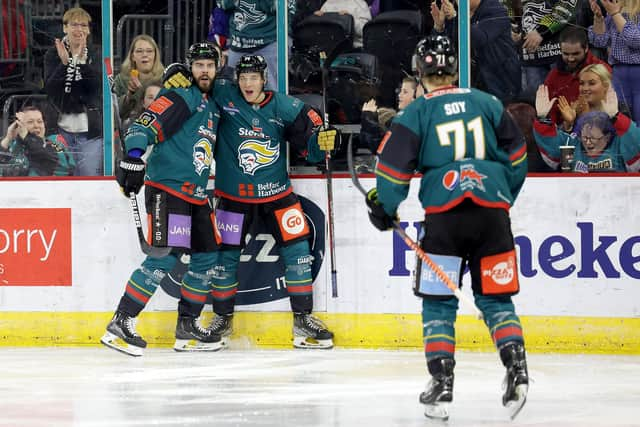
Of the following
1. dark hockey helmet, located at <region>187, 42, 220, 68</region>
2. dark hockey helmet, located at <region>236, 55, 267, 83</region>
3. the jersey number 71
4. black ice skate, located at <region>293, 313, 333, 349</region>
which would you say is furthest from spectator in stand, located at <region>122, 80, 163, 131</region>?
the jersey number 71

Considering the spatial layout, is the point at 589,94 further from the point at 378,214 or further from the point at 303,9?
the point at 378,214

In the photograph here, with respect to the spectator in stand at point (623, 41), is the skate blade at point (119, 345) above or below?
below

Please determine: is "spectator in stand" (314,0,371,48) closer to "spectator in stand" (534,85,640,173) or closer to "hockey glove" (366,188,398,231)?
"spectator in stand" (534,85,640,173)

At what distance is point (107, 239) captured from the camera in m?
6.44

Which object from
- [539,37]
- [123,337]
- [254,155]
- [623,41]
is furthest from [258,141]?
[623,41]

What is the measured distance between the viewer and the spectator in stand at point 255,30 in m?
6.51

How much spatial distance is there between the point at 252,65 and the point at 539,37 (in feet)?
4.96

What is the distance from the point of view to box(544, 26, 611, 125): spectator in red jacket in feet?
20.4

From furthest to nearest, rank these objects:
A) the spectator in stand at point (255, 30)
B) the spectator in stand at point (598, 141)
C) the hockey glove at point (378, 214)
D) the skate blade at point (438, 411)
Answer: the spectator in stand at point (255, 30) → the spectator in stand at point (598, 141) → the hockey glove at point (378, 214) → the skate blade at point (438, 411)

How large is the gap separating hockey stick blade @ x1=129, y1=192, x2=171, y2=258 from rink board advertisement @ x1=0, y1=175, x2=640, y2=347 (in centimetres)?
24

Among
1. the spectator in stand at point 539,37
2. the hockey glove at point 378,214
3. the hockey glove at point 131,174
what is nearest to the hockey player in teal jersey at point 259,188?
the hockey glove at point 131,174

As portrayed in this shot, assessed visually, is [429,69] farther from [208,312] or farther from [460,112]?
[208,312]

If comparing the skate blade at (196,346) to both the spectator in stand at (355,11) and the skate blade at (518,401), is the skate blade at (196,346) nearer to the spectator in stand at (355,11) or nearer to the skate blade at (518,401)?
the spectator in stand at (355,11)

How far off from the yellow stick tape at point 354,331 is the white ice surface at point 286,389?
0.09 m
